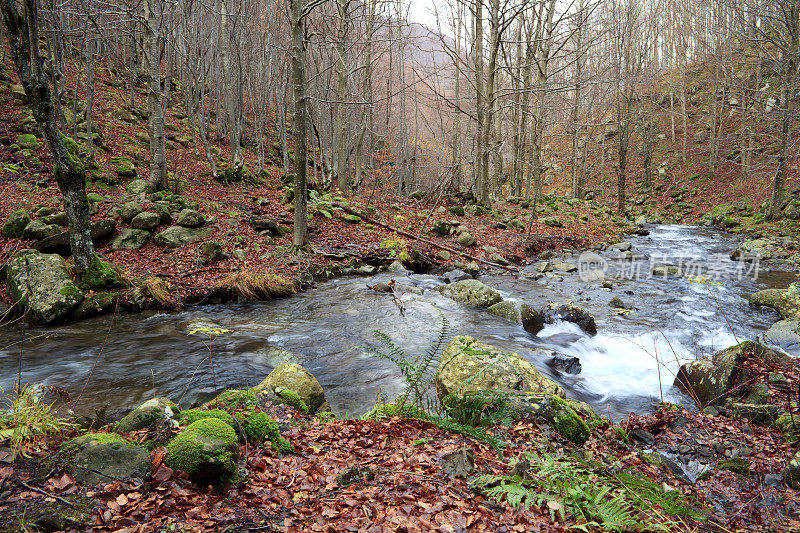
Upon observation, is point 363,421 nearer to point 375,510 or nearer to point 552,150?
point 375,510

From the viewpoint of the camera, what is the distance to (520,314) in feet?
28.7

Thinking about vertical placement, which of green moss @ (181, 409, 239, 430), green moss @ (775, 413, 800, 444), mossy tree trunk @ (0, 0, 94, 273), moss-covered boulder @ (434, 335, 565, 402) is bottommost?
green moss @ (775, 413, 800, 444)

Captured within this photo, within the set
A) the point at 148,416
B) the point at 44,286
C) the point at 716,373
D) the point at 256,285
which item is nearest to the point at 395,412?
the point at 148,416

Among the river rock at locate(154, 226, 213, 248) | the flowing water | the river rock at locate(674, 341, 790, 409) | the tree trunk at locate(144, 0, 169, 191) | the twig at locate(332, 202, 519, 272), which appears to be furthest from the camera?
the twig at locate(332, 202, 519, 272)

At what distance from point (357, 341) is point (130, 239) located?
7038 millimetres

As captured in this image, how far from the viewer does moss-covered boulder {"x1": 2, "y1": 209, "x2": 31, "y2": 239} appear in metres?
9.15

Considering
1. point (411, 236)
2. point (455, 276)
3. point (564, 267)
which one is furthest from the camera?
point (411, 236)

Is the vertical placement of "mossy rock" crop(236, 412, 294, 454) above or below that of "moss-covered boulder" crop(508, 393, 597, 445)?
above

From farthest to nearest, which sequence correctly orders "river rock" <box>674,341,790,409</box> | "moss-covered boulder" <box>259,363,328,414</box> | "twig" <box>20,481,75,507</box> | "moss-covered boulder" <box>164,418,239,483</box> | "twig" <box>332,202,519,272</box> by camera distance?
"twig" <box>332,202,519,272</box>
"river rock" <box>674,341,790,409</box>
"moss-covered boulder" <box>259,363,328,414</box>
"moss-covered boulder" <box>164,418,239,483</box>
"twig" <box>20,481,75,507</box>

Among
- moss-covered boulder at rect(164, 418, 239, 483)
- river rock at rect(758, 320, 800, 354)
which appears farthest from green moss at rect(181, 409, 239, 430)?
river rock at rect(758, 320, 800, 354)

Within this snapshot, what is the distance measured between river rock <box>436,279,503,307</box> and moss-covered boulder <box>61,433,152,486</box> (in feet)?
25.0

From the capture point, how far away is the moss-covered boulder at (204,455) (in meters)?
2.81

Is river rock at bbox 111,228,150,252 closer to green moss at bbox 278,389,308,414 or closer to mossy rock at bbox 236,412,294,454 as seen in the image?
green moss at bbox 278,389,308,414

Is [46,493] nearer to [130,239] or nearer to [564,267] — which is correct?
[130,239]
